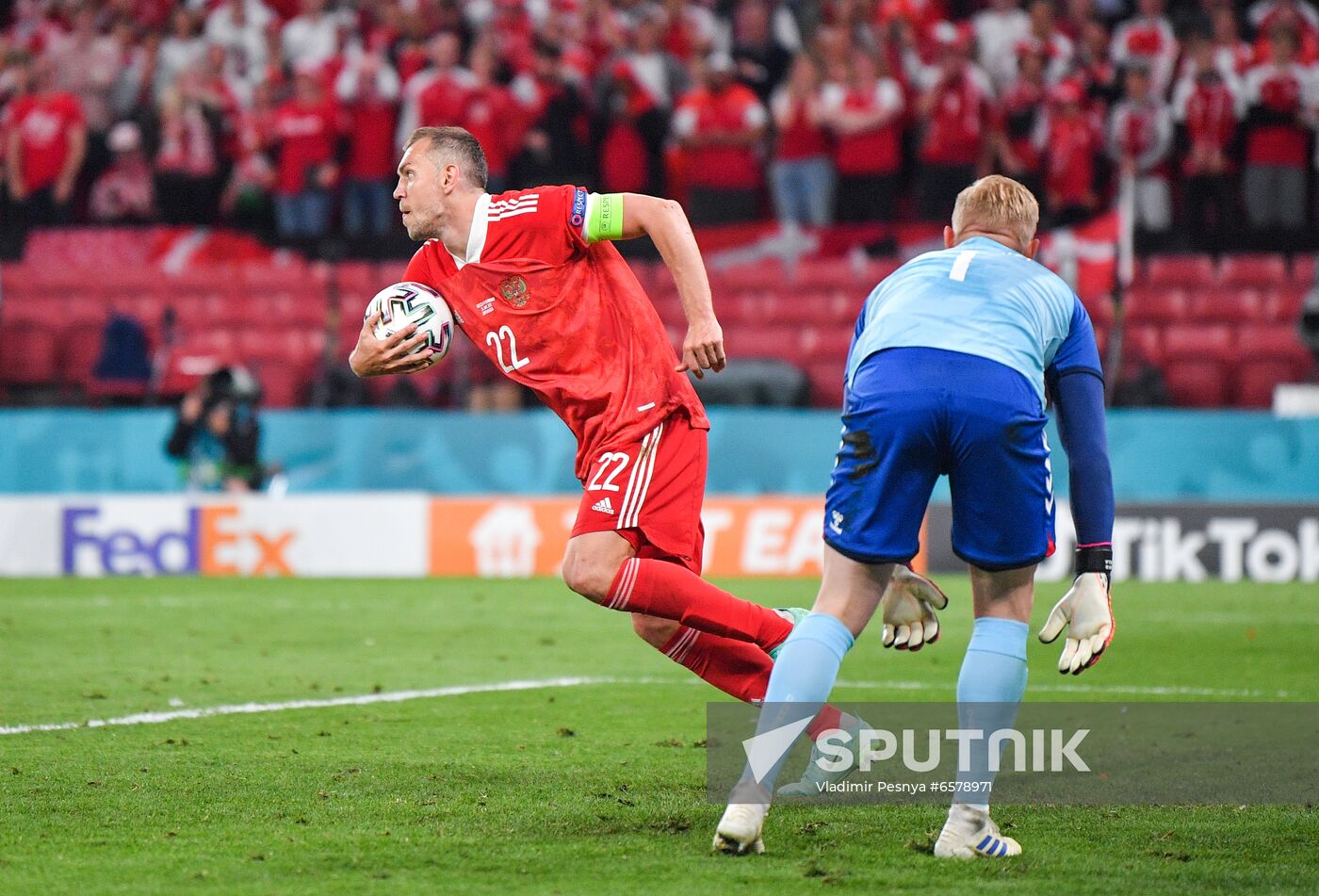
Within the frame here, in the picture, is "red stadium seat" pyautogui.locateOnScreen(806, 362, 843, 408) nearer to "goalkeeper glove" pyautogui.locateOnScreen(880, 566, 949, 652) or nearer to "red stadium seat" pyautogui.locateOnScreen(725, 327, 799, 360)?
"red stadium seat" pyautogui.locateOnScreen(725, 327, 799, 360)

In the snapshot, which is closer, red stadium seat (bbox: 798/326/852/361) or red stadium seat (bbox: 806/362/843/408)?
red stadium seat (bbox: 806/362/843/408)

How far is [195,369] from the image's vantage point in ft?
51.9

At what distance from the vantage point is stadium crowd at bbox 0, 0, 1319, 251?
17000 millimetres

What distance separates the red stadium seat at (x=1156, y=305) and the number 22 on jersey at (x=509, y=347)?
11591 mm

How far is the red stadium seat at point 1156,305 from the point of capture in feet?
53.0

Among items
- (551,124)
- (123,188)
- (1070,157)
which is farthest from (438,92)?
(1070,157)

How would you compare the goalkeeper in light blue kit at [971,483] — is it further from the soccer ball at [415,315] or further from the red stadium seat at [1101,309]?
the red stadium seat at [1101,309]

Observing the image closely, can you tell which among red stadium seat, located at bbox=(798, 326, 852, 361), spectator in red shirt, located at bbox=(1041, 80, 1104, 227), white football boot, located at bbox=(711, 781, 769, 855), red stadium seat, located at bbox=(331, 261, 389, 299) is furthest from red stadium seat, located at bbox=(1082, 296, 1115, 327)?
white football boot, located at bbox=(711, 781, 769, 855)

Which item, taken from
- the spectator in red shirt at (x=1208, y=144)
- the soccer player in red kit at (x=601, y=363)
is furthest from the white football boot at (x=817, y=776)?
the spectator in red shirt at (x=1208, y=144)

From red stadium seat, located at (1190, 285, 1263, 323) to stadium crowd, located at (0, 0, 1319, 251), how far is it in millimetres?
675

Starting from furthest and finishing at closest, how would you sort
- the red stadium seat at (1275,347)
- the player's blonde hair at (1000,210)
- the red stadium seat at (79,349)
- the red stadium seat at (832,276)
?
the red stadium seat at (832,276)
the red stadium seat at (79,349)
the red stadium seat at (1275,347)
the player's blonde hair at (1000,210)

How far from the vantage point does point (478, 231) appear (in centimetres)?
540

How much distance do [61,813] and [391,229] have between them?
13194 mm

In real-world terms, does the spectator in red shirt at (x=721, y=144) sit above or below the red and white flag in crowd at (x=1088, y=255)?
above
